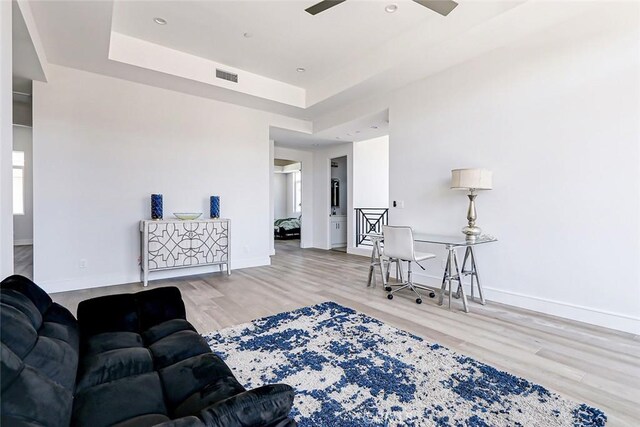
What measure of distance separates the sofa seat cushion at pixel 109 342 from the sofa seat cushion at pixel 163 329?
42 mm

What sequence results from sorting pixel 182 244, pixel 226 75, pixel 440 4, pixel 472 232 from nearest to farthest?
pixel 440 4 → pixel 472 232 → pixel 182 244 → pixel 226 75

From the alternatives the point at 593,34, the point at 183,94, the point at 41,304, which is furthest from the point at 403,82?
the point at 41,304

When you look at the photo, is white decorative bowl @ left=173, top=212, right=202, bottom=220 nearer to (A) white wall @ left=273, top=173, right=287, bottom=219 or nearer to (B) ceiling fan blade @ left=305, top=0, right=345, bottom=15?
(B) ceiling fan blade @ left=305, top=0, right=345, bottom=15

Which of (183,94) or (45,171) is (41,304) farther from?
(183,94)

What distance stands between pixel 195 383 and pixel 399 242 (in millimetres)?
2881

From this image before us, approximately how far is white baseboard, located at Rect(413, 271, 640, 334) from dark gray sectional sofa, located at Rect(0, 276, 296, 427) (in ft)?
10.1

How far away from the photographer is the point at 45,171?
3930 mm

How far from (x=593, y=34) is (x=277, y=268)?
16.8 feet

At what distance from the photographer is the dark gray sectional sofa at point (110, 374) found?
84 cm

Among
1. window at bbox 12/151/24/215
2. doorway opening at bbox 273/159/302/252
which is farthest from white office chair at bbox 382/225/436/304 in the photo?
window at bbox 12/151/24/215

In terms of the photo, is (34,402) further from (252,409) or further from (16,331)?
(252,409)

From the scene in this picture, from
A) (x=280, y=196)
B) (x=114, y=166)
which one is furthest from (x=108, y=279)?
(x=280, y=196)

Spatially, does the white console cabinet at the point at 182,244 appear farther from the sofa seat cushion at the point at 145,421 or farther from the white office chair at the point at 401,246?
the sofa seat cushion at the point at 145,421

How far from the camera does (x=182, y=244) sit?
4.57 m
